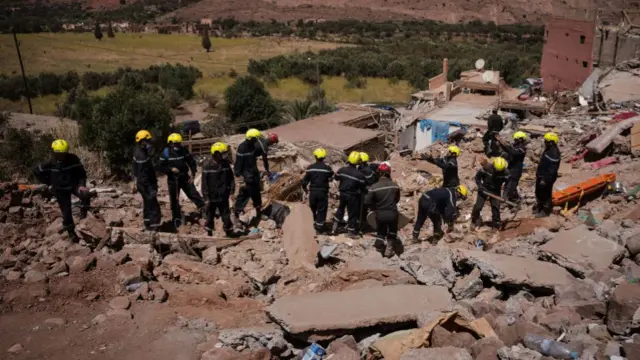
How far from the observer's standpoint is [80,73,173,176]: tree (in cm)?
2195

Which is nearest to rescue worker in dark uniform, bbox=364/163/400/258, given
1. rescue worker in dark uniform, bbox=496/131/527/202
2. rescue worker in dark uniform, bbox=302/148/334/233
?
rescue worker in dark uniform, bbox=302/148/334/233

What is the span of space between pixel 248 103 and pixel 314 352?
2748 cm

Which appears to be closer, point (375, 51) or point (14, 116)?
point (14, 116)

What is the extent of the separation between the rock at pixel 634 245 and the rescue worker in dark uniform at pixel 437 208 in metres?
2.92

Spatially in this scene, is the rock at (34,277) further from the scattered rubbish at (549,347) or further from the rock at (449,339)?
the scattered rubbish at (549,347)

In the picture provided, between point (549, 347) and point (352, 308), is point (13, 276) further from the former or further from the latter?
point (549, 347)

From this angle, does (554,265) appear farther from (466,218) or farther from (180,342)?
(180,342)

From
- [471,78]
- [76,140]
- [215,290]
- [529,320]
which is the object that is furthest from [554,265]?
[76,140]

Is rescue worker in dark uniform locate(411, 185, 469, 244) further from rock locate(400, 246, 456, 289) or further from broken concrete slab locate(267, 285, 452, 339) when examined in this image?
broken concrete slab locate(267, 285, 452, 339)

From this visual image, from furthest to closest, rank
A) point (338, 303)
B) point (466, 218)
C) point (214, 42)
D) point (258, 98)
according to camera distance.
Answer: point (214, 42) < point (258, 98) < point (466, 218) < point (338, 303)

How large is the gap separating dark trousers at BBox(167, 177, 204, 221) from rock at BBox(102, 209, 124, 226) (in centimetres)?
94

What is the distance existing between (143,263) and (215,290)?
1.25 meters

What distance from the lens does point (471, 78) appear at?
1026 inches

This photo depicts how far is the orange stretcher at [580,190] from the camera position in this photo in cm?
1034
